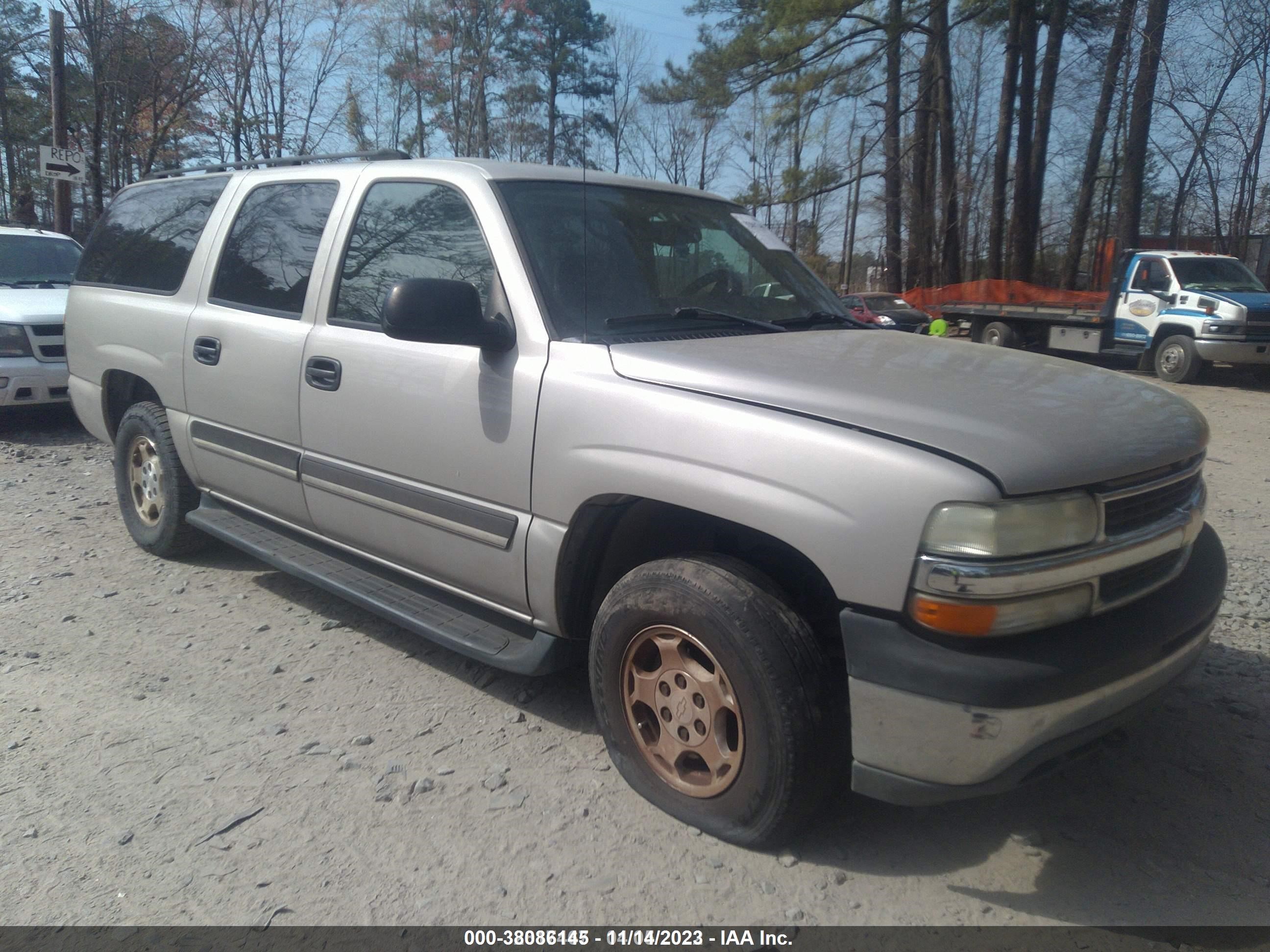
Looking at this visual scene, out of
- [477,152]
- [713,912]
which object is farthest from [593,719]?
[477,152]

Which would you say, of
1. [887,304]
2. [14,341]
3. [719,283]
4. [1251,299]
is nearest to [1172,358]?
[1251,299]

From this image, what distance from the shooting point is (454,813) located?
286 centimetres

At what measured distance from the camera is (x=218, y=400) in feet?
13.9

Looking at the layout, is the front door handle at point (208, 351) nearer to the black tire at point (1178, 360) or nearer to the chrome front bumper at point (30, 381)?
the chrome front bumper at point (30, 381)

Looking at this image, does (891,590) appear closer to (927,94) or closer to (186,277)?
(186,277)

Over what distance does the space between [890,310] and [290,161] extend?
18300mm

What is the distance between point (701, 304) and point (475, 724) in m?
1.67

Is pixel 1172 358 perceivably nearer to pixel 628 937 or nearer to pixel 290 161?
pixel 290 161

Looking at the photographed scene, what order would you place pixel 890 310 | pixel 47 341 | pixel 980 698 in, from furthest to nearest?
pixel 890 310
pixel 47 341
pixel 980 698

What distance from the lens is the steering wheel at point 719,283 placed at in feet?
11.0

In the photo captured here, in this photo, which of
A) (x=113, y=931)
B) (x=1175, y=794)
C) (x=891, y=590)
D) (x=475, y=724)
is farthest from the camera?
(x=475, y=724)

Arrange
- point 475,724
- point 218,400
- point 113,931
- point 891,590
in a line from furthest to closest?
point 218,400
point 475,724
point 113,931
point 891,590

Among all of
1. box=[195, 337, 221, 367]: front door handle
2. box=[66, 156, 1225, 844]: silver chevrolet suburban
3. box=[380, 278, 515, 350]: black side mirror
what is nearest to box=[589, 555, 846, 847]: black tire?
box=[66, 156, 1225, 844]: silver chevrolet suburban

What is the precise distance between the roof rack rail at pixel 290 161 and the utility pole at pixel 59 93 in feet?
37.4
